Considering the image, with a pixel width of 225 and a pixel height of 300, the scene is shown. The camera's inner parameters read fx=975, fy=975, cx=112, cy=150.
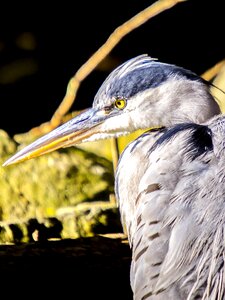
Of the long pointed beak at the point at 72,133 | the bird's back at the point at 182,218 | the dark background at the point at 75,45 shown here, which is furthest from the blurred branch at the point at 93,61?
the bird's back at the point at 182,218

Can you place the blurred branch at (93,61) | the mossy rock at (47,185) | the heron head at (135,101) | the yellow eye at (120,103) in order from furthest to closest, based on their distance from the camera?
the mossy rock at (47,185), the blurred branch at (93,61), the yellow eye at (120,103), the heron head at (135,101)

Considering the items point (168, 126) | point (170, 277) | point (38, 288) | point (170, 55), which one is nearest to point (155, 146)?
point (168, 126)

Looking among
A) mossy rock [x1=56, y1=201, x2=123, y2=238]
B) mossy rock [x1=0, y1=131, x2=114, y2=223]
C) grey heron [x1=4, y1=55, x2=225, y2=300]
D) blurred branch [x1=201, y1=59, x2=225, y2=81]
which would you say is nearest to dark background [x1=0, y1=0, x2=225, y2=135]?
blurred branch [x1=201, y1=59, x2=225, y2=81]

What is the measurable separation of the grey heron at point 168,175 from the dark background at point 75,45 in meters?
1.91

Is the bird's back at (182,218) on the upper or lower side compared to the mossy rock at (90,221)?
upper

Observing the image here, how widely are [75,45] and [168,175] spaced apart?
8.88 ft

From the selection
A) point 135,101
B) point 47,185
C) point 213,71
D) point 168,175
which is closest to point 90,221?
point 47,185

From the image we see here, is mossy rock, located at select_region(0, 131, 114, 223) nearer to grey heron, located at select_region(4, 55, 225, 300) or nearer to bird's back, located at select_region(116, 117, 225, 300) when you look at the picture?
grey heron, located at select_region(4, 55, 225, 300)

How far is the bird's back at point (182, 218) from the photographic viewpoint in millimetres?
3156

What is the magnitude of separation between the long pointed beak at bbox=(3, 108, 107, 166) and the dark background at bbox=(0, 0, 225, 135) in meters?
1.80

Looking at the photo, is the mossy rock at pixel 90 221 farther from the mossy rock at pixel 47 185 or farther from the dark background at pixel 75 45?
the dark background at pixel 75 45

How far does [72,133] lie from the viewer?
13.3 ft

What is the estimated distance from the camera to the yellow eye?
3850 millimetres

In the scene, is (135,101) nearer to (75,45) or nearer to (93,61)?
(93,61)
